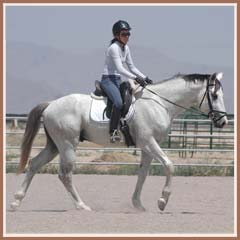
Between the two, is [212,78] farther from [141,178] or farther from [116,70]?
[141,178]

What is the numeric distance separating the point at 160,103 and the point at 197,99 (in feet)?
1.65

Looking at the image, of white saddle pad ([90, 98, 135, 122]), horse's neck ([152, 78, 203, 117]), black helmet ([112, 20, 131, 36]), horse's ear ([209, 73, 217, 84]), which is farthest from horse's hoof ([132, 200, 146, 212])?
black helmet ([112, 20, 131, 36])

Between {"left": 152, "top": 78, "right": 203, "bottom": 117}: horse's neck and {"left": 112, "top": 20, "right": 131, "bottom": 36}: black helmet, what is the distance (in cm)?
92

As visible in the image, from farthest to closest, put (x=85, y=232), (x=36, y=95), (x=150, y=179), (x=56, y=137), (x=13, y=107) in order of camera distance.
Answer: (x=36, y=95) → (x=13, y=107) → (x=150, y=179) → (x=56, y=137) → (x=85, y=232)

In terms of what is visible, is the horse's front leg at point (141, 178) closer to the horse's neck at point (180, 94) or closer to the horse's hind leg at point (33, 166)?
the horse's neck at point (180, 94)

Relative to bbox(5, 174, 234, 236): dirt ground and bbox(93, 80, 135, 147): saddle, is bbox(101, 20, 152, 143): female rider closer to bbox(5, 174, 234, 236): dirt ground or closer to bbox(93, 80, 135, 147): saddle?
bbox(93, 80, 135, 147): saddle

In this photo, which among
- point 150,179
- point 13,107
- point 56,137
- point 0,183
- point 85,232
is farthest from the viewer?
point 13,107

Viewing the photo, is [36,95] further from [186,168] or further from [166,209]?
[166,209]

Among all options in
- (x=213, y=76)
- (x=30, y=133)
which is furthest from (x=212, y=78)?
(x=30, y=133)

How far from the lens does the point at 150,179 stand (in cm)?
1450

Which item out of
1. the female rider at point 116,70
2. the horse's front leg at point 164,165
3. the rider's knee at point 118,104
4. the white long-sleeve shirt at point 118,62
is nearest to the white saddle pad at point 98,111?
the female rider at point 116,70

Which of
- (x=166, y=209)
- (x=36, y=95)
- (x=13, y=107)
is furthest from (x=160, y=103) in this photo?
(x=36, y=95)

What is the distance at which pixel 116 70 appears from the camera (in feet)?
32.3

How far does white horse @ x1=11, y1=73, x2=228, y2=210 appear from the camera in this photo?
386 inches
